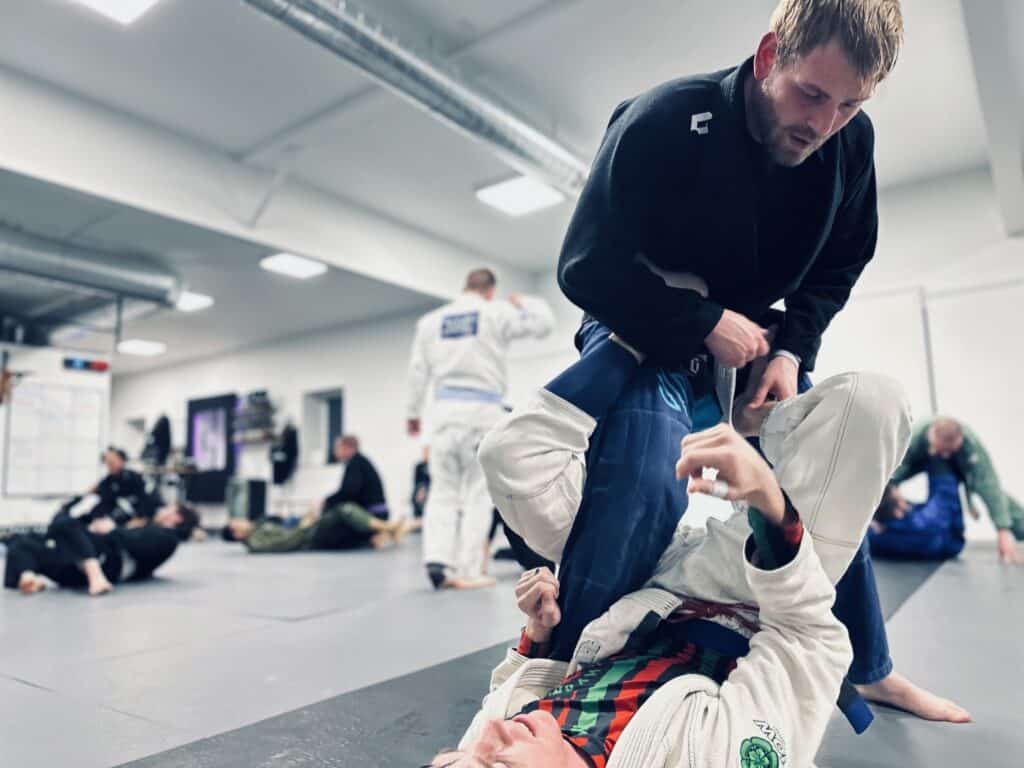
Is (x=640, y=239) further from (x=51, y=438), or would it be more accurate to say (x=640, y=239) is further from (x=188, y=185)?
(x=51, y=438)

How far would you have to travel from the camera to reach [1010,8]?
11.3 feet

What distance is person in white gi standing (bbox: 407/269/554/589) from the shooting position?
3.60 meters

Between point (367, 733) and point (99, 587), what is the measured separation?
2883 millimetres

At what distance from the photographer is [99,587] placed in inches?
142

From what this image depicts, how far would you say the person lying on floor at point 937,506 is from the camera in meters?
4.14

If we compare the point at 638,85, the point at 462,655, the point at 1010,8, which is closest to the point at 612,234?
the point at 462,655

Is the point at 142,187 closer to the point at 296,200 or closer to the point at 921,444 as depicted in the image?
the point at 296,200

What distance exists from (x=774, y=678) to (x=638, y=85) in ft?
15.7

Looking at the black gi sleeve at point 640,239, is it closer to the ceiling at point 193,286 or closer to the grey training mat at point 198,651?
the grey training mat at point 198,651

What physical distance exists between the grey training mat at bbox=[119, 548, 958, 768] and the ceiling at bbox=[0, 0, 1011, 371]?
3.17 m

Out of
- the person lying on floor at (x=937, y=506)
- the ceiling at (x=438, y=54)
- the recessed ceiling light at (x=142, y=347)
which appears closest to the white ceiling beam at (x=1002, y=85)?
the ceiling at (x=438, y=54)

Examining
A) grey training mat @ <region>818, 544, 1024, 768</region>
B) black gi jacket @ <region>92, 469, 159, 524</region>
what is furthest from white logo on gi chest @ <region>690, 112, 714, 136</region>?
black gi jacket @ <region>92, 469, 159, 524</region>

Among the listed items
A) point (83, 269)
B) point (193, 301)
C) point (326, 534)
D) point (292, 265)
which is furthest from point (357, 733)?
point (193, 301)

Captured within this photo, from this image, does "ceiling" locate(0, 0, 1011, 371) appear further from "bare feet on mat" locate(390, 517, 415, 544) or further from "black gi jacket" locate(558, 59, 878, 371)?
"black gi jacket" locate(558, 59, 878, 371)
